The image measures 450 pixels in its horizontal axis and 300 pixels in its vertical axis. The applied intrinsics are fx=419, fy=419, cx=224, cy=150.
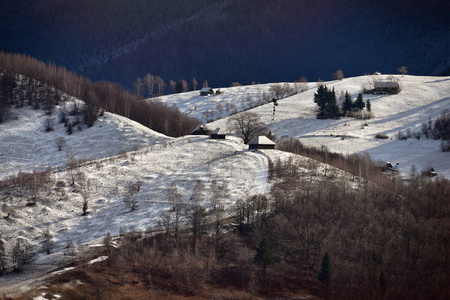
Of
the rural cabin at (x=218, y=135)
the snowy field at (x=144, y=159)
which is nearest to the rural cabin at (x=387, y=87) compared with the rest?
the snowy field at (x=144, y=159)

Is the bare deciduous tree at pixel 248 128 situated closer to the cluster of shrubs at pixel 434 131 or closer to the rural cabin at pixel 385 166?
the rural cabin at pixel 385 166

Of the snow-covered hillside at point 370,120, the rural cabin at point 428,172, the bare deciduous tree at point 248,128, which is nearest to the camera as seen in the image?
the rural cabin at point 428,172

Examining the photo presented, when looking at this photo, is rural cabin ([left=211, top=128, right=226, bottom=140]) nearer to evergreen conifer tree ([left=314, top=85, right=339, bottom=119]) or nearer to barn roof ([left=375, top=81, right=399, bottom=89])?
evergreen conifer tree ([left=314, top=85, right=339, bottom=119])

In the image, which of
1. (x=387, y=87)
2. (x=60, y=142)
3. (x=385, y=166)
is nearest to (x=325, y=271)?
(x=385, y=166)

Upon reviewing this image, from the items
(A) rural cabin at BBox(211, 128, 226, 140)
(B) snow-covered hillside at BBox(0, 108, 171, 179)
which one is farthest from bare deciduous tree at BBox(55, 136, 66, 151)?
(A) rural cabin at BBox(211, 128, 226, 140)

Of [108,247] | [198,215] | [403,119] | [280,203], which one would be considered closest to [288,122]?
[403,119]

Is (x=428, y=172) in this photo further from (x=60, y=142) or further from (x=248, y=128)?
(x=60, y=142)
